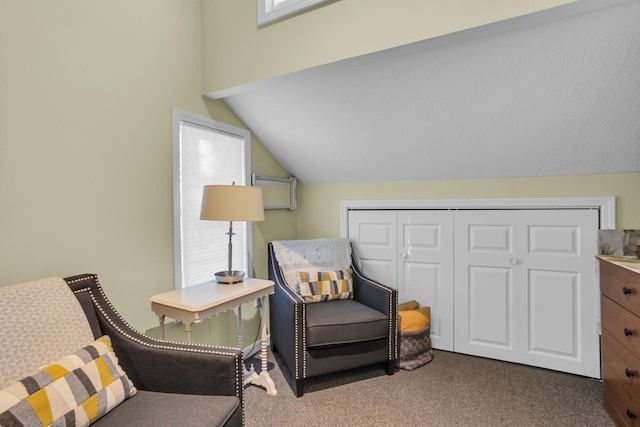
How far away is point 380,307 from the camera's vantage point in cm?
237

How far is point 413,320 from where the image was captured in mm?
2512

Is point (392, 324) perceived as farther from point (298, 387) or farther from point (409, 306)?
point (298, 387)

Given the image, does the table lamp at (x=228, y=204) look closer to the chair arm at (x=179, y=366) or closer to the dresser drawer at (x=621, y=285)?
the chair arm at (x=179, y=366)

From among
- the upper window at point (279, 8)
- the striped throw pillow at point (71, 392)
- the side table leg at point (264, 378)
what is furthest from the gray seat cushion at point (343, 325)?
the upper window at point (279, 8)

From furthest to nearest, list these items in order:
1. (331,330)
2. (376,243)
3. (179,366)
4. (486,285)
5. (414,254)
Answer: (376,243)
(414,254)
(486,285)
(331,330)
(179,366)

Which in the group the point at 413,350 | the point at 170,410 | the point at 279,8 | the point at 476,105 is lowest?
the point at 413,350

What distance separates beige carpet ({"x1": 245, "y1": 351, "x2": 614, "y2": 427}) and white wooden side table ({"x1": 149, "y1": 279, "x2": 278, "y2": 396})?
21cm

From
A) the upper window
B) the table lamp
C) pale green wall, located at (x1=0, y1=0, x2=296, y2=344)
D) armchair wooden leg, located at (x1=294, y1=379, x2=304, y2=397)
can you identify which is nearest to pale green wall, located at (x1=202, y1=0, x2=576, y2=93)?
the upper window

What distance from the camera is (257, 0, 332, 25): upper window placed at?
195cm

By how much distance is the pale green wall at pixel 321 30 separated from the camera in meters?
1.56

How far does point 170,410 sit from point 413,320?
1779mm

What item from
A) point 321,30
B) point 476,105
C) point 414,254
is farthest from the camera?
point 414,254

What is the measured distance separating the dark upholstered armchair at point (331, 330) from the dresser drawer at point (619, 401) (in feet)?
3.76

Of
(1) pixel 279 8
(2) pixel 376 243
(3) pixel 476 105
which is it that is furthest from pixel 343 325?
(1) pixel 279 8
